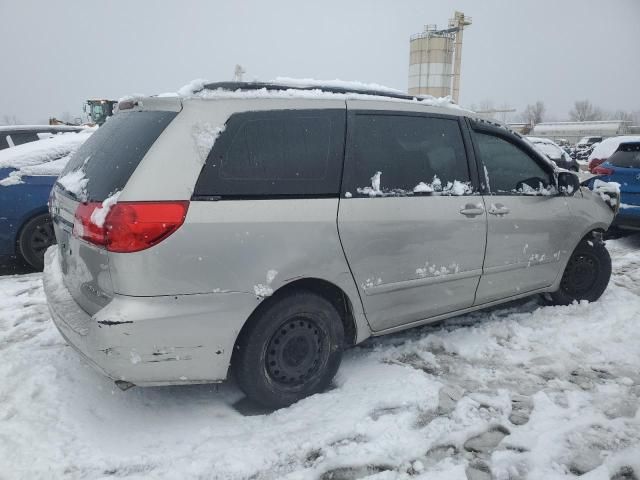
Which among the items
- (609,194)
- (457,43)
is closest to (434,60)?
(457,43)

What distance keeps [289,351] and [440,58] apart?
63.9m

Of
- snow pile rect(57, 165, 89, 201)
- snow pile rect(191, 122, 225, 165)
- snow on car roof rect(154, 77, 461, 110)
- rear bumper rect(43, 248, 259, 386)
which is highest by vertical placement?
snow on car roof rect(154, 77, 461, 110)

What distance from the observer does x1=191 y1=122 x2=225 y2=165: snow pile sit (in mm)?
2525

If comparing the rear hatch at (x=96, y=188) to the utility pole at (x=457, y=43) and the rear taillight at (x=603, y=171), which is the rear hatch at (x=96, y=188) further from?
the utility pole at (x=457, y=43)

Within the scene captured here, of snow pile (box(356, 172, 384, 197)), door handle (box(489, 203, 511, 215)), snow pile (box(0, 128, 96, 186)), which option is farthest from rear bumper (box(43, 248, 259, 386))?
snow pile (box(0, 128, 96, 186))

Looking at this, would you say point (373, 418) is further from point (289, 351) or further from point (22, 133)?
point (22, 133)

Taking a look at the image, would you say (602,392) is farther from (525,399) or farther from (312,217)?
(312,217)

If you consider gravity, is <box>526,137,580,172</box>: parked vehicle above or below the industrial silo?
below

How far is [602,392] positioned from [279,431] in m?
2.07

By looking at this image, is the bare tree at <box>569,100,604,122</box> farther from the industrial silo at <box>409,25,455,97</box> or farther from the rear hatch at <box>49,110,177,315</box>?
the rear hatch at <box>49,110,177,315</box>

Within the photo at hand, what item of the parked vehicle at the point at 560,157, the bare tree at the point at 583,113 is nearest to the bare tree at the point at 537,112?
the bare tree at the point at 583,113

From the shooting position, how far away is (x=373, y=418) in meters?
2.79

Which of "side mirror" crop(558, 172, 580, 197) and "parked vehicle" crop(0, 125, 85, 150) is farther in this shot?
"parked vehicle" crop(0, 125, 85, 150)

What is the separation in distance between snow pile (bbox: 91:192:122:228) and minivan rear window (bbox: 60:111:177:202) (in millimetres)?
57
